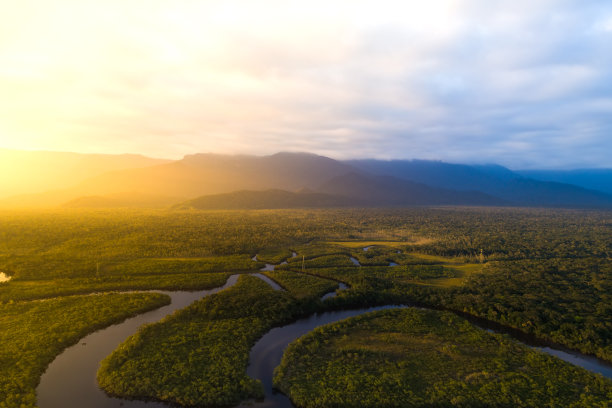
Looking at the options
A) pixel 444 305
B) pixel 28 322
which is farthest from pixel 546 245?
pixel 28 322

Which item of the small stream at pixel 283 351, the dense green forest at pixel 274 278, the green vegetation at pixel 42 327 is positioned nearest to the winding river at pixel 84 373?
the green vegetation at pixel 42 327

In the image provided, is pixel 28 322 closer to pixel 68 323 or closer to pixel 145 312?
pixel 68 323


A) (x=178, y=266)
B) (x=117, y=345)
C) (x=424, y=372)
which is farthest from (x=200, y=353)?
(x=178, y=266)

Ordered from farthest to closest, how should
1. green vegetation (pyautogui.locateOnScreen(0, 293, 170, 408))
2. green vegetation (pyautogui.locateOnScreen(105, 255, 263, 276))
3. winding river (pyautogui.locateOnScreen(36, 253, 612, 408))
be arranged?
1. green vegetation (pyautogui.locateOnScreen(105, 255, 263, 276))
2. green vegetation (pyautogui.locateOnScreen(0, 293, 170, 408))
3. winding river (pyautogui.locateOnScreen(36, 253, 612, 408))

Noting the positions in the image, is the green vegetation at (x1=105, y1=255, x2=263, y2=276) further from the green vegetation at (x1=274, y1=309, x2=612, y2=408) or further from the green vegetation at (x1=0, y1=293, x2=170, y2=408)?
the green vegetation at (x1=274, y1=309, x2=612, y2=408)

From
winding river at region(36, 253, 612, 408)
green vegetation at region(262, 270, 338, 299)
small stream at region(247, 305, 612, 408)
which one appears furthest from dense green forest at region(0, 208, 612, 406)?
small stream at region(247, 305, 612, 408)

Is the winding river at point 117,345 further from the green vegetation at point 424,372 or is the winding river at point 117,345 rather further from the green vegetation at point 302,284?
the green vegetation at point 302,284
